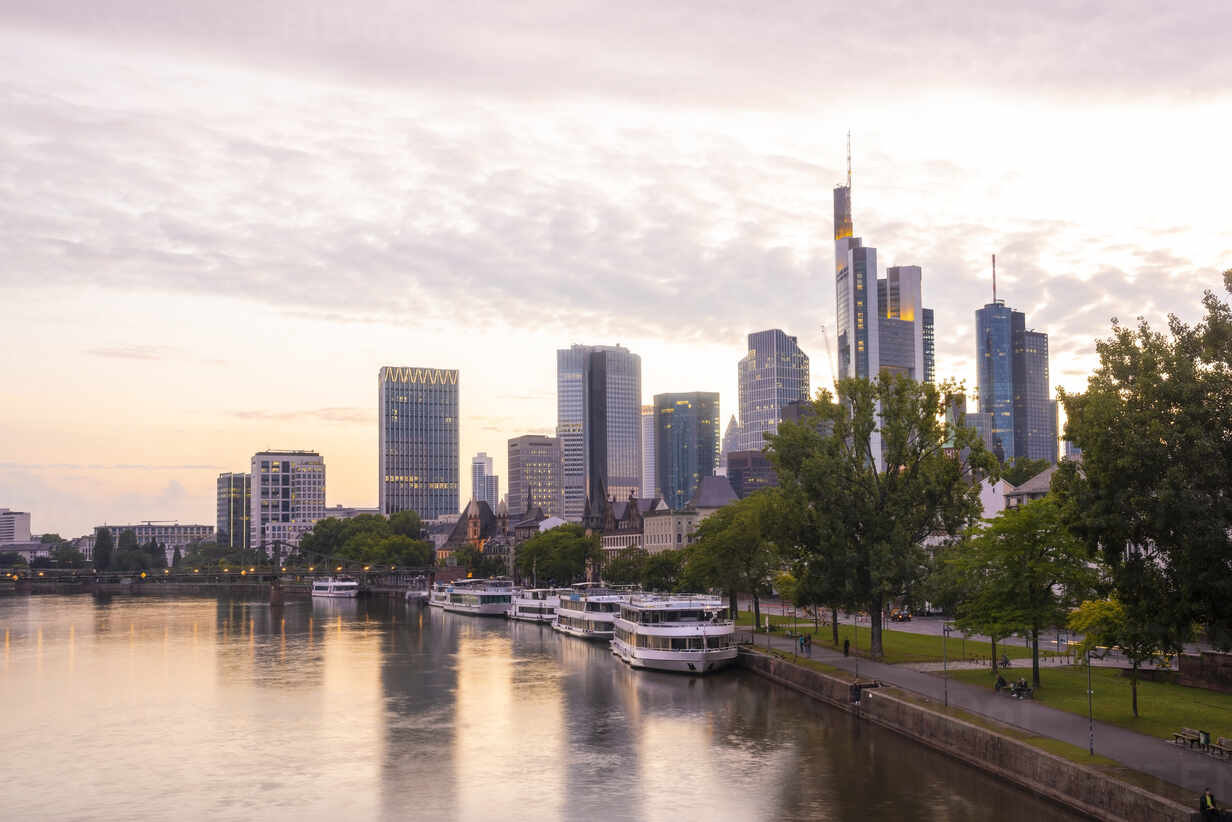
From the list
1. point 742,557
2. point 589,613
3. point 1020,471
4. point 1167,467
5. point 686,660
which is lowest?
point 686,660

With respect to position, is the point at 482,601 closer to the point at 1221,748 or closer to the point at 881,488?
the point at 881,488

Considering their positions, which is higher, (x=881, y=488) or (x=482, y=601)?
(x=881, y=488)

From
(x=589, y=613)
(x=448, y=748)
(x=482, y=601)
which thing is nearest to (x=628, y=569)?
(x=482, y=601)

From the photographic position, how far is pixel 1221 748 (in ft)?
141

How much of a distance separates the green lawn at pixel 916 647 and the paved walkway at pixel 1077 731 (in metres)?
4.82

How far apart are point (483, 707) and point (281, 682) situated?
2293 cm

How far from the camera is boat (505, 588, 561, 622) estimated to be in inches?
6191

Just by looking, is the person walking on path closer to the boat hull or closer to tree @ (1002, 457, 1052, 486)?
the boat hull

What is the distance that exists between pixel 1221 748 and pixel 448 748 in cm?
3711

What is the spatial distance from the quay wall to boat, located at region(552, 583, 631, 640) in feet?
181

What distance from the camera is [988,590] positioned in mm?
62594

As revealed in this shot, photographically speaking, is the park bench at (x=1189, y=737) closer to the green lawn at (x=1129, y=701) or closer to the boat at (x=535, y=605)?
the green lawn at (x=1129, y=701)

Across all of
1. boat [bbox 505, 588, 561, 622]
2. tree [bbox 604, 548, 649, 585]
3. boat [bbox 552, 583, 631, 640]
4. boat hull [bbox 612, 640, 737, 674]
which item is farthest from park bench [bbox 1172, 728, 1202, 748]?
tree [bbox 604, 548, 649, 585]

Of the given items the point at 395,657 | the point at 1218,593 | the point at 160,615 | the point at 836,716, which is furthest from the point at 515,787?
the point at 160,615
